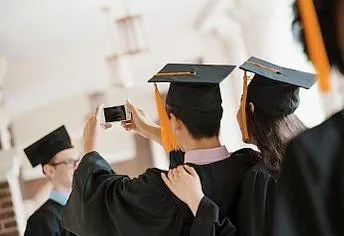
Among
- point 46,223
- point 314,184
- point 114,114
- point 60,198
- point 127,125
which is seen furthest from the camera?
point 60,198

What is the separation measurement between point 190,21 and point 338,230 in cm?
536

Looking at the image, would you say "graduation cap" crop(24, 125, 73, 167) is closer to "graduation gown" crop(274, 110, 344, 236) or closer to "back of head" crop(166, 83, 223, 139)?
"back of head" crop(166, 83, 223, 139)

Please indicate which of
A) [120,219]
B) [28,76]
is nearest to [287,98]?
[120,219]

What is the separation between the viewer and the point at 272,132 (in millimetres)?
1880

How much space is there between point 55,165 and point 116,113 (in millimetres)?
986

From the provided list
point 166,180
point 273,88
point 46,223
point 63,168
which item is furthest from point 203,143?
point 63,168

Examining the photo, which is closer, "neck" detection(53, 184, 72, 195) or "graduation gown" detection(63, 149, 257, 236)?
"graduation gown" detection(63, 149, 257, 236)

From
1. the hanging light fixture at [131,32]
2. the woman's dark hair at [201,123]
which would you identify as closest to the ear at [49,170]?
the woman's dark hair at [201,123]

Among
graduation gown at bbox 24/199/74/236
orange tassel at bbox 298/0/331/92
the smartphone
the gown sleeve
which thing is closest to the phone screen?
the smartphone

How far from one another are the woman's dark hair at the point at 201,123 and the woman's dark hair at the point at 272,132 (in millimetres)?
105

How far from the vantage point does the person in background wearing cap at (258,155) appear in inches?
67.1

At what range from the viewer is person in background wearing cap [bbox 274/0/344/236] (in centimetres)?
79

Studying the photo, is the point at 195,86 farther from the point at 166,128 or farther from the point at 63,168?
the point at 63,168

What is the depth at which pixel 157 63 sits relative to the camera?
6832 millimetres
